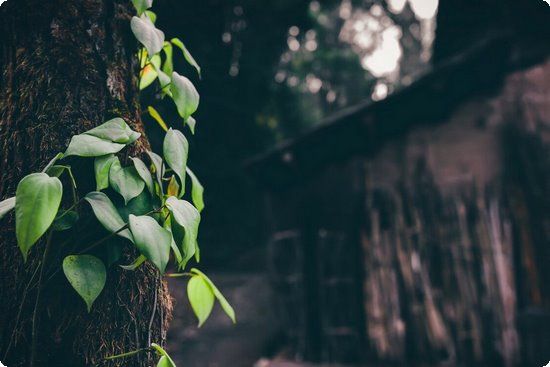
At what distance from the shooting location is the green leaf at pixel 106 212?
930 millimetres

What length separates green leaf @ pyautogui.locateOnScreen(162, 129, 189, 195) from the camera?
1053 mm

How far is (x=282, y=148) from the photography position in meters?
6.02

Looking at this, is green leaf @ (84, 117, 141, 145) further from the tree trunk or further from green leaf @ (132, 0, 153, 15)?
green leaf @ (132, 0, 153, 15)

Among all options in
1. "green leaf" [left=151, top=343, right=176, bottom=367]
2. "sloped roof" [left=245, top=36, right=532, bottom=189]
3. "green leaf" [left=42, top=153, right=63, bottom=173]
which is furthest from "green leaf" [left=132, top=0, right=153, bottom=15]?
"sloped roof" [left=245, top=36, right=532, bottom=189]

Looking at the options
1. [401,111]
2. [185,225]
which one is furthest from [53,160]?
[401,111]

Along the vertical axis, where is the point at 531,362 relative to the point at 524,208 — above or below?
below

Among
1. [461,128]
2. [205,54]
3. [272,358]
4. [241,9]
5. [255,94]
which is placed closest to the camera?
[461,128]

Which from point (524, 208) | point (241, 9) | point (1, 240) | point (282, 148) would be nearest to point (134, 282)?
point (1, 240)

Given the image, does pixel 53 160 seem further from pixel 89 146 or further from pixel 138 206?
pixel 138 206

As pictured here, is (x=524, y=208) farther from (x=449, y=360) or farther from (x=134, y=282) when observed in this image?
(x=134, y=282)

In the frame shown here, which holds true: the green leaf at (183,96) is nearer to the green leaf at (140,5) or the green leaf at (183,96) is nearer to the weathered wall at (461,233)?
the green leaf at (140,5)

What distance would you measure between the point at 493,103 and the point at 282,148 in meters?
2.54

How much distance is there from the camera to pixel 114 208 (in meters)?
0.97

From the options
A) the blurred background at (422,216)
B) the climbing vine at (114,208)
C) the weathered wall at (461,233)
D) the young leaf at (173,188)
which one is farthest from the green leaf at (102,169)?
the weathered wall at (461,233)
